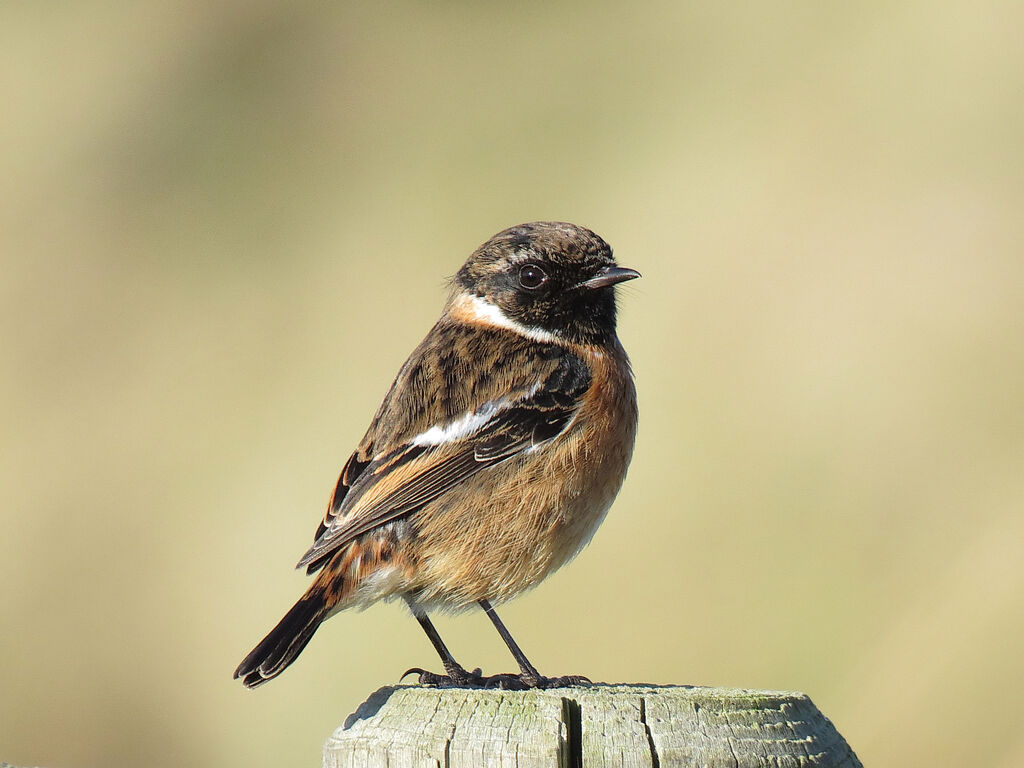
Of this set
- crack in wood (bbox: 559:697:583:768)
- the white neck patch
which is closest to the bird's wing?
the white neck patch

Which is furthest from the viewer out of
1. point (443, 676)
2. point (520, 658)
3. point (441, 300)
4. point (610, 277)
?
point (441, 300)

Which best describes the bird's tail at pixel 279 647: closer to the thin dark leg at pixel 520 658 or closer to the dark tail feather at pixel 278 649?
the dark tail feather at pixel 278 649

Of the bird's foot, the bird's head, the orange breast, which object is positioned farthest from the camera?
the bird's head

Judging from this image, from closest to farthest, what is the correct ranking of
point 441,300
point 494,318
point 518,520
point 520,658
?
point 520,658 → point 518,520 → point 494,318 → point 441,300

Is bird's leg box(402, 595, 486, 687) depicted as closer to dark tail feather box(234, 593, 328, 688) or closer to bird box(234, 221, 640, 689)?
bird box(234, 221, 640, 689)

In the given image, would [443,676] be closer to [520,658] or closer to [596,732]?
[520,658]

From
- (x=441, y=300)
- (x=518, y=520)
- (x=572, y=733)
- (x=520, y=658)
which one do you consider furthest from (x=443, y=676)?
(x=441, y=300)

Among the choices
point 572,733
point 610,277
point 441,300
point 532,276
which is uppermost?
point 610,277
